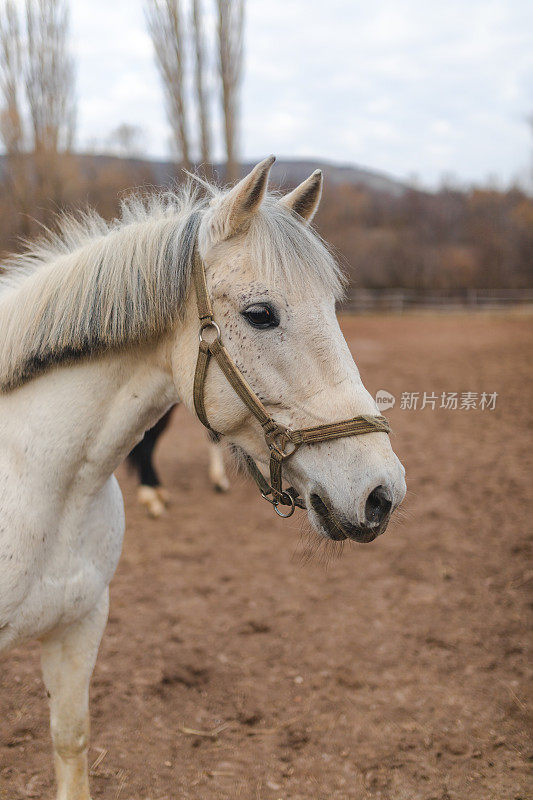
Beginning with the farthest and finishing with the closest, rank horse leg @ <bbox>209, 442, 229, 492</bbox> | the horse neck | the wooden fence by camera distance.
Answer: the wooden fence, horse leg @ <bbox>209, 442, 229, 492</bbox>, the horse neck

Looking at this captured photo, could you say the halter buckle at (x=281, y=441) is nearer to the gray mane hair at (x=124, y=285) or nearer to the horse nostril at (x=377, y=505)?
the horse nostril at (x=377, y=505)

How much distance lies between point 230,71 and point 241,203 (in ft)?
27.0

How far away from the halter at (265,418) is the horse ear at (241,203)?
11 centimetres

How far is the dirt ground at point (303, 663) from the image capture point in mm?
2488

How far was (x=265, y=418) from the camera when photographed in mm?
1601

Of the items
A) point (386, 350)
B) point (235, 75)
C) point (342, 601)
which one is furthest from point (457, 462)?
point (386, 350)

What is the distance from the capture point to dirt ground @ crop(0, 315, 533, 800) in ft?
8.16

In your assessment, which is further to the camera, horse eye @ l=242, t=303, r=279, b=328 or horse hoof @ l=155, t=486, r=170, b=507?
horse hoof @ l=155, t=486, r=170, b=507

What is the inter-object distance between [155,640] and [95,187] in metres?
8.58

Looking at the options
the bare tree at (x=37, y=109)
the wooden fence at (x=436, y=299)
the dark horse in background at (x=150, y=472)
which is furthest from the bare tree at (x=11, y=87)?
the wooden fence at (x=436, y=299)

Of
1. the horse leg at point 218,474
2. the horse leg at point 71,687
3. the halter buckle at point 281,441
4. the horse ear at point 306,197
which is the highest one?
the horse ear at point 306,197

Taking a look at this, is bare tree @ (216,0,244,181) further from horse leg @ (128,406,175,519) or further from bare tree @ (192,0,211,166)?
horse leg @ (128,406,175,519)

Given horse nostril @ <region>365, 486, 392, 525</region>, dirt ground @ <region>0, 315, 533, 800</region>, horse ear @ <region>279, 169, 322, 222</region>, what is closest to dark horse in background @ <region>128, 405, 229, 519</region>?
dirt ground @ <region>0, 315, 533, 800</region>

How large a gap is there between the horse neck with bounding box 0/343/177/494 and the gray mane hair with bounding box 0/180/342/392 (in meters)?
0.05
